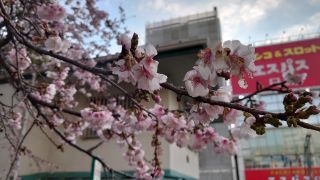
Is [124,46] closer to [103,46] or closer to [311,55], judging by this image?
[103,46]

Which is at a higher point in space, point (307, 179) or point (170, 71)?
point (170, 71)

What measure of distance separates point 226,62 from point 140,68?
390 mm

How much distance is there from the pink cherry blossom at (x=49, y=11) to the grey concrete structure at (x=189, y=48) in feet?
5.65

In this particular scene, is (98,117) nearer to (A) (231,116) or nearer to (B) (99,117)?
(B) (99,117)

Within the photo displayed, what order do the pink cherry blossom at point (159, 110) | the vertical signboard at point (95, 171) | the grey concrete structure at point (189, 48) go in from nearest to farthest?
the vertical signboard at point (95, 171), the pink cherry blossom at point (159, 110), the grey concrete structure at point (189, 48)

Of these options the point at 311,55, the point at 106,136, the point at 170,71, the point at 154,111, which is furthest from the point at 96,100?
the point at 311,55

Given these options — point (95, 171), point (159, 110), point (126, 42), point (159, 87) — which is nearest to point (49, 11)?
point (159, 110)

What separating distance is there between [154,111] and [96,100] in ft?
14.9

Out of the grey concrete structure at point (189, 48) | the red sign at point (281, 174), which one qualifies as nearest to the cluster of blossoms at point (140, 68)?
the grey concrete structure at point (189, 48)

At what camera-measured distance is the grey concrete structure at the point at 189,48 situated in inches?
255

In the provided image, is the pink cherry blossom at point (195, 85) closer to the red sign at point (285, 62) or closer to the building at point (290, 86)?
the building at point (290, 86)

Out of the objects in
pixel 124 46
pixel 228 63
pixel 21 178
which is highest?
pixel 124 46

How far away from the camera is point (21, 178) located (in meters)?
6.64

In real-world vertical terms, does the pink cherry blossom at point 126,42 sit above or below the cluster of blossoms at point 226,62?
above
